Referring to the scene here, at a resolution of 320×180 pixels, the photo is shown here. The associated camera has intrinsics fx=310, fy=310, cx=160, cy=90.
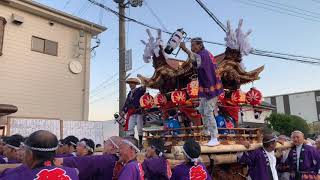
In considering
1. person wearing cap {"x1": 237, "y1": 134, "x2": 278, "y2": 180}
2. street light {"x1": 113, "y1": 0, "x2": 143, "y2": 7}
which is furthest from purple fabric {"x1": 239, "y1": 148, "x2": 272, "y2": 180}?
street light {"x1": 113, "y1": 0, "x2": 143, "y2": 7}

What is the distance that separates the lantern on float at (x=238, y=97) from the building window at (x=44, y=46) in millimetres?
9063

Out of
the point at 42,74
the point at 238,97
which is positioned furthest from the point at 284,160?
the point at 42,74

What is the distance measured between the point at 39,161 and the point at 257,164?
12.8 ft

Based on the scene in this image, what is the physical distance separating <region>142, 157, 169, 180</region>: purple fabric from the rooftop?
36.3 feet

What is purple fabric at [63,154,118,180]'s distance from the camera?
11.6 ft

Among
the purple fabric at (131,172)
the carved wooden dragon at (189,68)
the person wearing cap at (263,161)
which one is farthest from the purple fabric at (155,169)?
the carved wooden dragon at (189,68)

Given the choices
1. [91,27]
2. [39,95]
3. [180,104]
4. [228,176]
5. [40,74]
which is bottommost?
[228,176]

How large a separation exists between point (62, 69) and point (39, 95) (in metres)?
1.63

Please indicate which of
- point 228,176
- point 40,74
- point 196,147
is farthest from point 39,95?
point 196,147

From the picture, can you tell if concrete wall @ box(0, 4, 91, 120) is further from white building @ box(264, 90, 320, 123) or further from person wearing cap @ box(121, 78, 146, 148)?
white building @ box(264, 90, 320, 123)

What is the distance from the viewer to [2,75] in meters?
12.4

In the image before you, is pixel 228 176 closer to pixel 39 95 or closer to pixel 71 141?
pixel 71 141

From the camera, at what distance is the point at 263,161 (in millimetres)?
5285

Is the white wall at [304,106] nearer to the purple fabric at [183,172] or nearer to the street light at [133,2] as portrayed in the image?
the street light at [133,2]
